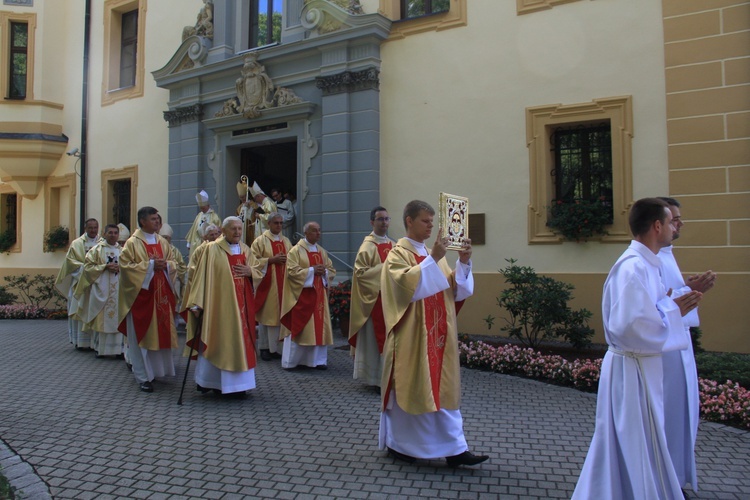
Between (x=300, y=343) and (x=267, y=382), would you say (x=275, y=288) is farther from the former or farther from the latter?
(x=267, y=382)

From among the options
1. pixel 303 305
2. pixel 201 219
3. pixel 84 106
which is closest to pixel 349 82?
pixel 201 219

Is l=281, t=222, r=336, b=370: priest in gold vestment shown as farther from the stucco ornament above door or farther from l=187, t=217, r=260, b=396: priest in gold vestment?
the stucco ornament above door

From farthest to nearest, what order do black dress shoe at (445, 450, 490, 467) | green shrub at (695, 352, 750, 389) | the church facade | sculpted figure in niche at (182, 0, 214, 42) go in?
sculpted figure in niche at (182, 0, 214, 42) < the church facade < green shrub at (695, 352, 750, 389) < black dress shoe at (445, 450, 490, 467)

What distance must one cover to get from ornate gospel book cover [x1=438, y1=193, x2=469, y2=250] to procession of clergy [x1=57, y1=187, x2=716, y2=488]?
0.10m

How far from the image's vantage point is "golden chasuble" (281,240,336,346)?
26.8ft

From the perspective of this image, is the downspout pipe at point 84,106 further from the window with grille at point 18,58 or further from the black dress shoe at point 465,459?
the black dress shoe at point 465,459

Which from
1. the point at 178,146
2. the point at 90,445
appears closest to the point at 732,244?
A: the point at 90,445

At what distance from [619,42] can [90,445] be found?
8609 mm

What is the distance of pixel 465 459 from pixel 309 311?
13.9 ft

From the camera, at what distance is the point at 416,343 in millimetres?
4492

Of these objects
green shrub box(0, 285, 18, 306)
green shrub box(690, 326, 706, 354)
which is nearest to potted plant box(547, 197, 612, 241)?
green shrub box(690, 326, 706, 354)

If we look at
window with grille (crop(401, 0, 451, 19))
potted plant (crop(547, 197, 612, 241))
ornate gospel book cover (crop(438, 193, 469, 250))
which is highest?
window with grille (crop(401, 0, 451, 19))

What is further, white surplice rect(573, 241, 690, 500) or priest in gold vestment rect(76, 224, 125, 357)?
priest in gold vestment rect(76, 224, 125, 357)

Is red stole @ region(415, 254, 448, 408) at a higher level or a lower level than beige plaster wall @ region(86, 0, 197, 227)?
lower
